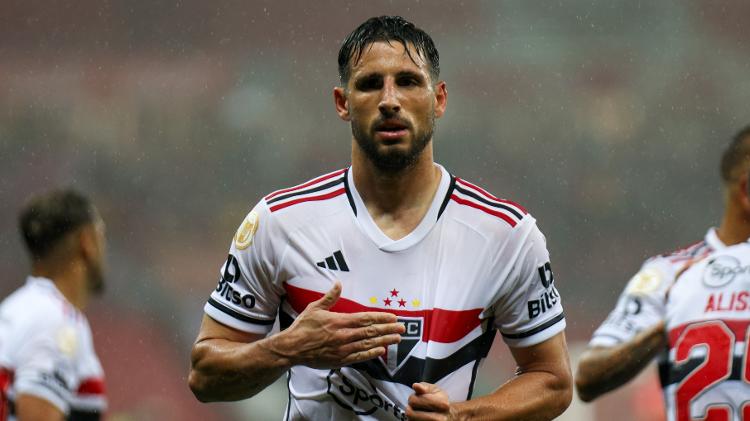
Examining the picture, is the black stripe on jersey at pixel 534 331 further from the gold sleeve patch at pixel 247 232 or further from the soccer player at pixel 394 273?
the gold sleeve patch at pixel 247 232

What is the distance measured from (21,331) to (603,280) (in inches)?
98.6

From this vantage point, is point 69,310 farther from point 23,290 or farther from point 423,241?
point 423,241

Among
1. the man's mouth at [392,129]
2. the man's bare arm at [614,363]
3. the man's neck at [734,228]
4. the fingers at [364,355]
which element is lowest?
the man's bare arm at [614,363]

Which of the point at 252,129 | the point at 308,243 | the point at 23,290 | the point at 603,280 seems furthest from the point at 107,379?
the point at 308,243

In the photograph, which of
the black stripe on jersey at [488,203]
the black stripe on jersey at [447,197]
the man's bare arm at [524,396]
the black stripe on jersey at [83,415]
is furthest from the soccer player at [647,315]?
the black stripe on jersey at [83,415]

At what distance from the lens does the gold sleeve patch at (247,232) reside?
2.36m

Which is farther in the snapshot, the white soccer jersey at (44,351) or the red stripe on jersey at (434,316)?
the white soccer jersey at (44,351)

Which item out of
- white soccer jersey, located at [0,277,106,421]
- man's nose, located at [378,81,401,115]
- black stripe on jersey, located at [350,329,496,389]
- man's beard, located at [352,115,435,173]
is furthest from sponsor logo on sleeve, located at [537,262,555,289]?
white soccer jersey, located at [0,277,106,421]

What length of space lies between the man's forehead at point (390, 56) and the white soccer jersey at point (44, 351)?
3.45 ft

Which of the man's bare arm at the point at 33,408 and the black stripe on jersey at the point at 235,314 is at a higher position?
the black stripe on jersey at the point at 235,314

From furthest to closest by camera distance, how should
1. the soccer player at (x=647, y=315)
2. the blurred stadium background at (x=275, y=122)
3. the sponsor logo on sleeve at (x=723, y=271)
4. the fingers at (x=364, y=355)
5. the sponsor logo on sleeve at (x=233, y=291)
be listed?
the blurred stadium background at (x=275, y=122), the soccer player at (x=647, y=315), the sponsor logo on sleeve at (x=723, y=271), the sponsor logo on sleeve at (x=233, y=291), the fingers at (x=364, y=355)

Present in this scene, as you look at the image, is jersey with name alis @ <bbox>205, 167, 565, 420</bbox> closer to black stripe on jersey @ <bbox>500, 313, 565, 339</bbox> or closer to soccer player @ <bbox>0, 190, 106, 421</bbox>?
black stripe on jersey @ <bbox>500, 313, 565, 339</bbox>

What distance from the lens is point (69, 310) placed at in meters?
2.85

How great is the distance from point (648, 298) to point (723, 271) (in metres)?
0.29
